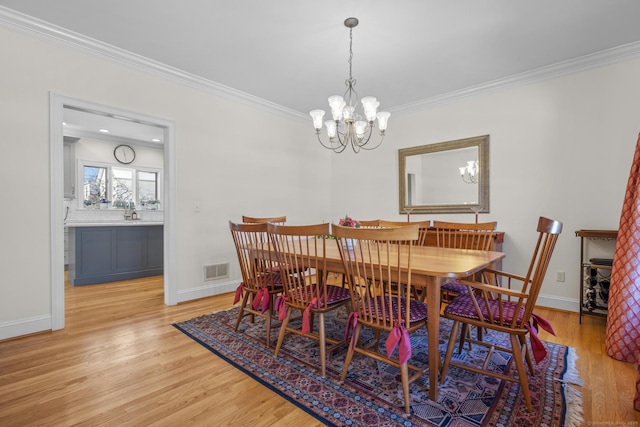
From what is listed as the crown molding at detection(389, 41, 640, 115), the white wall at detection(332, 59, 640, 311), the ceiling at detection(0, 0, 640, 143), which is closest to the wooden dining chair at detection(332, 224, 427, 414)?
the ceiling at detection(0, 0, 640, 143)

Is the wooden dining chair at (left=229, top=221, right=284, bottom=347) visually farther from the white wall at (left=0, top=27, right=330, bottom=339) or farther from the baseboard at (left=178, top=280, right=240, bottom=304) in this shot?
the white wall at (left=0, top=27, right=330, bottom=339)

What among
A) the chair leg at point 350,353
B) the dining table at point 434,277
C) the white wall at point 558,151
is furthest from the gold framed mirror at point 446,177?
the chair leg at point 350,353

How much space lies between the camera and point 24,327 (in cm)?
253

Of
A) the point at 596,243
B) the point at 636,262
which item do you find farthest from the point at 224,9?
the point at 596,243

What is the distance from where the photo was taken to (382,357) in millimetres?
1718

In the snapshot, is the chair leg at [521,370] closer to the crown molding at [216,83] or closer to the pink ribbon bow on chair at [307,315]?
→ the pink ribbon bow on chair at [307,315]

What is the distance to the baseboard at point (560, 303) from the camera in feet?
10.3

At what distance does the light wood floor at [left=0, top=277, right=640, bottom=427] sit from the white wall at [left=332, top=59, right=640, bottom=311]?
86cm

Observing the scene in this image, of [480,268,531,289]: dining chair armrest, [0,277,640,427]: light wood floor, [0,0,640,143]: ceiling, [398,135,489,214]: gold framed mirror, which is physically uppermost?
[0,0,640,143]: ceiling

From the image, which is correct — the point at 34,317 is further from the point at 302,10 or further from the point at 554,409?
the point at 554,409

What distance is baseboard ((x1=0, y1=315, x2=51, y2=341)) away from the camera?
2441 mm

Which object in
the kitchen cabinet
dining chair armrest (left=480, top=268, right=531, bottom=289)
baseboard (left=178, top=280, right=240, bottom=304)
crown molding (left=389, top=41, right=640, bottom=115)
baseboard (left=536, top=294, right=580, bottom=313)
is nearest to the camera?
dining chair armrest (left=480, top=268, right=531, bottom=289)

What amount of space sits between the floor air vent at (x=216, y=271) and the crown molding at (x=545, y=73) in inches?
132

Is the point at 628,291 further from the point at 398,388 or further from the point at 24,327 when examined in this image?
the point at 24,327
